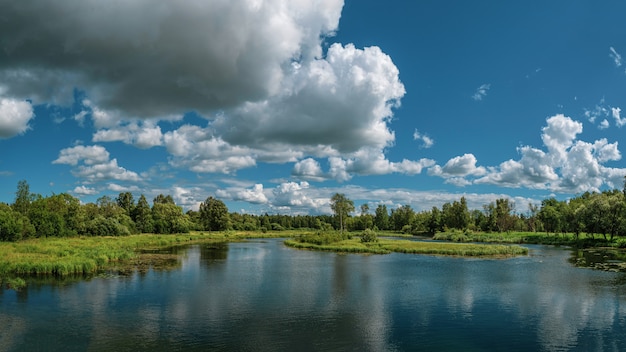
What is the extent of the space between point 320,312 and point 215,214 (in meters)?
142

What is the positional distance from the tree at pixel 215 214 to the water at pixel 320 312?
386 feet

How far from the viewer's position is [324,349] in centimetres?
2333

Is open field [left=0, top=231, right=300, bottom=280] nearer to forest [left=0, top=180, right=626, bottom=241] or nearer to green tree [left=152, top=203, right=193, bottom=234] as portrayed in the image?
forest [left=0, top=180, right=626, bottom=241]

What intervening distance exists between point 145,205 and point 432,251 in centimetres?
10926

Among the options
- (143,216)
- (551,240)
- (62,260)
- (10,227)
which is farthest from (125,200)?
(551,240)

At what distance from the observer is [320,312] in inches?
1250

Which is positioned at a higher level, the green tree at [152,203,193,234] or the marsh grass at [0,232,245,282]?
the green tree at [152,203,193,234]

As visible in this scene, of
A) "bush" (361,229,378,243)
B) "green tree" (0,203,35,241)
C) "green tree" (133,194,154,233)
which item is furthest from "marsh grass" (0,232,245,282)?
"green tree" (133,194,154,233)

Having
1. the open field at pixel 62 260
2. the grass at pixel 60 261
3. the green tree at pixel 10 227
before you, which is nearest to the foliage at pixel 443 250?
the grass at pixel 60 261

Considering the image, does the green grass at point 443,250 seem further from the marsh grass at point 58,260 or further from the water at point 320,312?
the marsh grass at point 58,260

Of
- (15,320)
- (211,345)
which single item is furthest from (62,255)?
(211,345)

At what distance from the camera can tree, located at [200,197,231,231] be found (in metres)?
168

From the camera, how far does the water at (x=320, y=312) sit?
24.7 meters

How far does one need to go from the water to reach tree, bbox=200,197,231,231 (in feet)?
386
